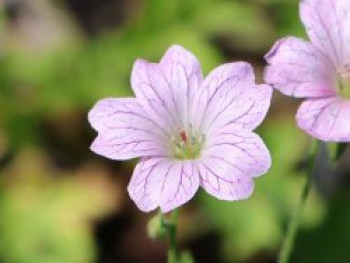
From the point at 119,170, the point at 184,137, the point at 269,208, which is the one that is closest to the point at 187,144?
the point at 184,137

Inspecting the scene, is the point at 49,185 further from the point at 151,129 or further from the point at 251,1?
the point at 151,129

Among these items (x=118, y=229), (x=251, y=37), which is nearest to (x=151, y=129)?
(x=118, y=229)

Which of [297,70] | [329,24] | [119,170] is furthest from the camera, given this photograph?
[119,170]

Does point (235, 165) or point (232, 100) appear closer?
point (235, 165)

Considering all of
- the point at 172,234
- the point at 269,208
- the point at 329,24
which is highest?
the point at 329,24

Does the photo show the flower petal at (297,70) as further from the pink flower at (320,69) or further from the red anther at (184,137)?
the red anther at (184,137)

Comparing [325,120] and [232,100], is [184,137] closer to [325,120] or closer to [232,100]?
[232,100]

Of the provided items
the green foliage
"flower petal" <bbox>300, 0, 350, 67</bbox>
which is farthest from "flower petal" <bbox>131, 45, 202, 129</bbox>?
the green foliage
